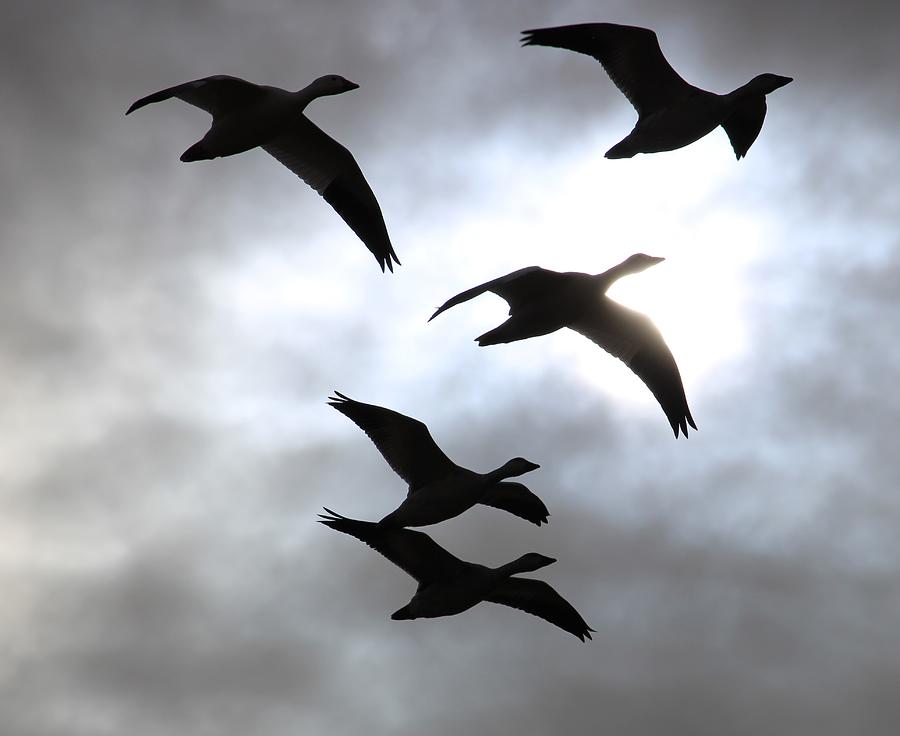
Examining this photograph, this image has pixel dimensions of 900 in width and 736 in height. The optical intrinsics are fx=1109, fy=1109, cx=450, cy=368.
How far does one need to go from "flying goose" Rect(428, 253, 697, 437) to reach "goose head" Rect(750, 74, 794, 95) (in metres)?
3.17

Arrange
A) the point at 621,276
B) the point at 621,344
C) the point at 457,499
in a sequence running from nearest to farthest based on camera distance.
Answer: the point at 457,499, the point at 621,276, the point at 621,344

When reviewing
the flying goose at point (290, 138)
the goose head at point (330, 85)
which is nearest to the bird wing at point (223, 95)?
the flying goose at point (290, 138)

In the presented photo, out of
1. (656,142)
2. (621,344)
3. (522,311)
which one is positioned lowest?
(522,311)

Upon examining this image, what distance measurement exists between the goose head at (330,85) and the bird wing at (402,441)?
4540 mm

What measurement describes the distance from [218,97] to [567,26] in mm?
5129

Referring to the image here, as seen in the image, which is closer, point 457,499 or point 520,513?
point 457,499

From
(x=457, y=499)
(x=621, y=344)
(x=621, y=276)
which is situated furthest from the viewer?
(x=621, y=344)

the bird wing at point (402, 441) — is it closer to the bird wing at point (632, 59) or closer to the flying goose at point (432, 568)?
the flying goose at point (432, 568)

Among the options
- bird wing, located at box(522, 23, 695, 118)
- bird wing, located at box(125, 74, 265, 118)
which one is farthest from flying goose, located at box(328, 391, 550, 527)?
bird wing, located at box(522, 23, 695, 118)

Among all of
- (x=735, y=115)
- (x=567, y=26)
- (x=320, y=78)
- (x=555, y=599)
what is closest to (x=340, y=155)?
(x=320, y=78)

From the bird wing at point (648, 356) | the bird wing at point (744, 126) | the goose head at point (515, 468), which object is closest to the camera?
the goose head at point (515, 468)

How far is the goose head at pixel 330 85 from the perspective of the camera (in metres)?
16.4

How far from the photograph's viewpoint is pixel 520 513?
56.6 feet

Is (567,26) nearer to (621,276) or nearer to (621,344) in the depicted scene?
(621,276)
